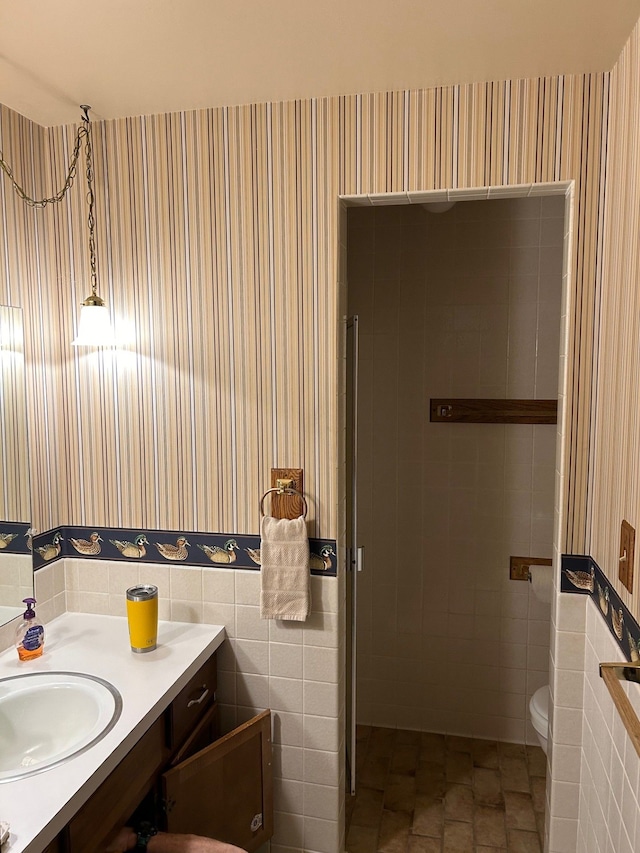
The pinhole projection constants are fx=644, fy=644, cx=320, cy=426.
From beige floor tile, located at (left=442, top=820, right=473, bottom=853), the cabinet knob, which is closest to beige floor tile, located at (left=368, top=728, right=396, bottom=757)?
beige floor tile, located at (left=442, top=820, right=473, bottom=853)

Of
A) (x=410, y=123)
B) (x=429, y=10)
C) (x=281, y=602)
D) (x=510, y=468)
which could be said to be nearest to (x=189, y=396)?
(x=281, y=602)

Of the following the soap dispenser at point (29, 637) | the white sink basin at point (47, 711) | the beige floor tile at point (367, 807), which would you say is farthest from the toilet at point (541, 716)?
the soap dispenser at point (29, 637)

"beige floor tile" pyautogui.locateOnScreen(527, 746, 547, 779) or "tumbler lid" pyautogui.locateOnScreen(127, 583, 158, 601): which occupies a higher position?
"tumbler lid" pyautogui.locateOnScreen(127, 583, 158, 601)

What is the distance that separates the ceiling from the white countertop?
1.64 meters

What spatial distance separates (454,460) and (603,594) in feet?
3.99

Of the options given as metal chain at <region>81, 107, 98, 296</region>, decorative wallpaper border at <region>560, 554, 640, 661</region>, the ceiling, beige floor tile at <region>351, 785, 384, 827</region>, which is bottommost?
beige floor tile at <region>351, 785, 384, 827</region>

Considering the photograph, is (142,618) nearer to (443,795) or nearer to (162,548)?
(162,548)

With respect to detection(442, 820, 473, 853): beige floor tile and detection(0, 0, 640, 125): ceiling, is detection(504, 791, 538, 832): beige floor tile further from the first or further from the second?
detection(0, 0, 640, 125): ceiling

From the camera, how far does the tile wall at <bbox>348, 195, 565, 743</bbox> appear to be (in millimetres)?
2742

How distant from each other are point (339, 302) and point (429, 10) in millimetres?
796

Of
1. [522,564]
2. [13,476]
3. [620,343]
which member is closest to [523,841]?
[522,564]

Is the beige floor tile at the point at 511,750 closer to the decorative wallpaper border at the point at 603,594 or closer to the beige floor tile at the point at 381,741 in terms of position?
the beige floor tile at the point at 381,741

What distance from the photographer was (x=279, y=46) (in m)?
1.60

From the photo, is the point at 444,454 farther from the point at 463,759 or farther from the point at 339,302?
the point at 463,759
